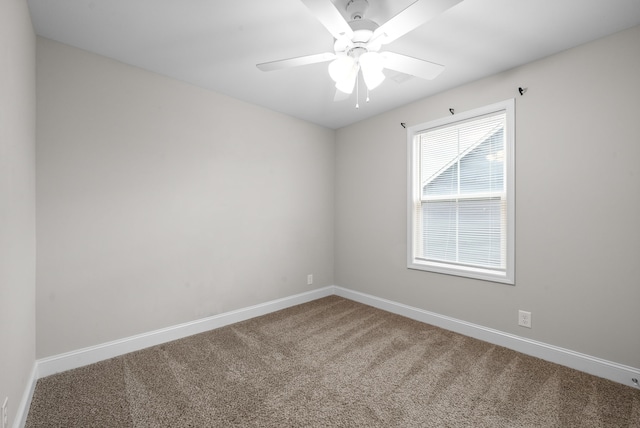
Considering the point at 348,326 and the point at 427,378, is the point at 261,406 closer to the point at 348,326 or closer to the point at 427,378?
the point at 427,378

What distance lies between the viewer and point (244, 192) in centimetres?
328

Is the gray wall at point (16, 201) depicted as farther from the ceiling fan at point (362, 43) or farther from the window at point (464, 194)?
the window at point (464, 194)

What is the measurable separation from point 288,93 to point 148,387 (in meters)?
2.89

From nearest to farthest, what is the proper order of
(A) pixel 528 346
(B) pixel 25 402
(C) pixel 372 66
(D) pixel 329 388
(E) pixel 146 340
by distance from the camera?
1. (B) pixel 25 402
2. (C) pixel 372 66
3. (D) pixel 329 388
4. (A) pixel 528 346
5. (E) pixel 146 340

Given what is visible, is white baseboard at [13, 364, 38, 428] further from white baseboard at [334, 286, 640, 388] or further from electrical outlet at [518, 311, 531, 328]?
electrical outlet at [518, 311, 531, 328]

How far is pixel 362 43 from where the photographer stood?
5.57 ft

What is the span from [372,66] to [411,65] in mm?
267

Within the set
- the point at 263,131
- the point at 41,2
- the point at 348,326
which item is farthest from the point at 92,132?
the point at 348,326

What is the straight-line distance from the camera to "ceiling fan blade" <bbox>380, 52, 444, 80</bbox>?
175 centimetres

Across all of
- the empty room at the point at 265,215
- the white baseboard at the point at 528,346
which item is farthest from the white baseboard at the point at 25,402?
the white baseboard at the point at 528,346

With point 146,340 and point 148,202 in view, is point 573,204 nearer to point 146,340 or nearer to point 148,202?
point 148,202

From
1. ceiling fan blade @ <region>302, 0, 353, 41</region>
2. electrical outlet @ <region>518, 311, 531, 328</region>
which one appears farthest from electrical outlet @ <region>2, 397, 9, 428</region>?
electrical outlet @ <region>518, 311, 531, 328</region>

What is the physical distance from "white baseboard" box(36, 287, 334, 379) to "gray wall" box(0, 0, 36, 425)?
0.23 meters

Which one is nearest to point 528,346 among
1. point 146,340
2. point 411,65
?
point 411,65
